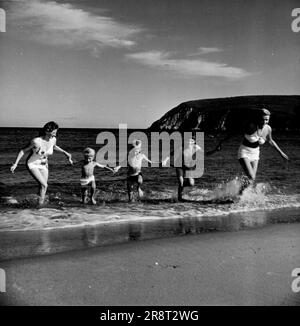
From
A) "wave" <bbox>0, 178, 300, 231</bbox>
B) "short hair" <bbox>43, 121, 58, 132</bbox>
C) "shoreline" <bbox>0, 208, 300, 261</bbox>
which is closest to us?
"shoreline" <bbox>0, 208, 300, 261</bbox>

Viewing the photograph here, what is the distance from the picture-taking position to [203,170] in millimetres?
20766

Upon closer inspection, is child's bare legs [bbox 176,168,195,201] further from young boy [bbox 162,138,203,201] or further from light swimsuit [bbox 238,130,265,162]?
light swimsuit [bbox 238,130,265,162]

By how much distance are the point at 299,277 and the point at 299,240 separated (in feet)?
5.41

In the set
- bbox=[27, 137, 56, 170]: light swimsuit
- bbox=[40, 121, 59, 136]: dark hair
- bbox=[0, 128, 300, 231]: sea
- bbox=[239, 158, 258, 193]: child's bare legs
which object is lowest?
bbox=[0, 128, 300, 231]: sea

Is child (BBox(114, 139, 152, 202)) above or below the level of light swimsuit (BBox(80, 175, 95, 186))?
above

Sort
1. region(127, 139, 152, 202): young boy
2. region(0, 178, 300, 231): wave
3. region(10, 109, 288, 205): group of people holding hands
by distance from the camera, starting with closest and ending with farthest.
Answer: region(0, 178, 300, 231): wave
region(10, 109, 288, 205): group of people holding hands
region(127, 139, 152, 202): young boy

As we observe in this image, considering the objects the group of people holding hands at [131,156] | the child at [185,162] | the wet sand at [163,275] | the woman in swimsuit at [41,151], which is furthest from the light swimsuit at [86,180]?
the wet sand at [163,275]

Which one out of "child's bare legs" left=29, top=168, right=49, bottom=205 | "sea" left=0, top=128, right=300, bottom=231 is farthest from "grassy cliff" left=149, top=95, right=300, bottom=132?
"child's bare legs" left=29, top=168, right=49, bottom=205

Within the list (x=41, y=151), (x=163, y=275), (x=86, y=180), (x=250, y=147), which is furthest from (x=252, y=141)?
(x=163, y=275)

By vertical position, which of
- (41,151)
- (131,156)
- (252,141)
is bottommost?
(131,156)

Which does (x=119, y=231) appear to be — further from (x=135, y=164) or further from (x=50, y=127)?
(x=135, y=164)
